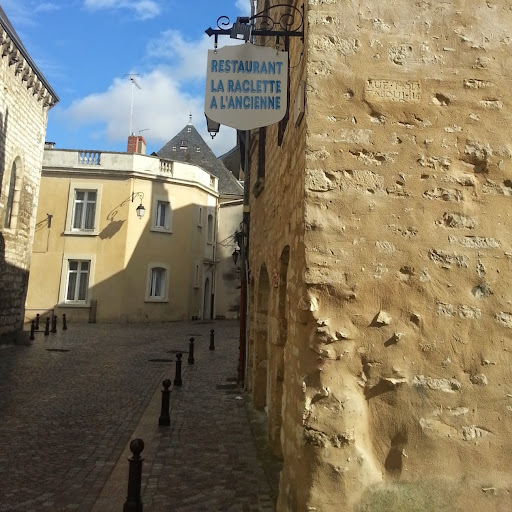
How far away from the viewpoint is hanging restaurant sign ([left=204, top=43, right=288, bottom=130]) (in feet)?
12.6

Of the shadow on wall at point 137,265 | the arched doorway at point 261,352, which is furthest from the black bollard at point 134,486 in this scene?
the shadow on wall at point 137,265

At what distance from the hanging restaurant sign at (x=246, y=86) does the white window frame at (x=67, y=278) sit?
19.2 m

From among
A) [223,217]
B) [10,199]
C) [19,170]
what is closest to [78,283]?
[10,199]

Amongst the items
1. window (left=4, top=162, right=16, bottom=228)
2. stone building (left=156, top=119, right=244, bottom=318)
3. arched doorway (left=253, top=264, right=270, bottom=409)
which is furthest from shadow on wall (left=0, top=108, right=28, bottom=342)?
stone building (left=156, top=119, right=244, bottom=318)

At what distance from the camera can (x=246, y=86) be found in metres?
3.90

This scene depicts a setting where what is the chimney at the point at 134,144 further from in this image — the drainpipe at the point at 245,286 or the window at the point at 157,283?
the drainpipe at the point at 245,286

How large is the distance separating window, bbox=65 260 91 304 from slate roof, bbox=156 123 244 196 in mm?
10150

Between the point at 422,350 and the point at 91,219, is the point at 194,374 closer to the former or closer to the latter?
the point at 422,350

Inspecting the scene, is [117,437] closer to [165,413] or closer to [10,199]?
[165,413]

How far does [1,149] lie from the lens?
1310 cm

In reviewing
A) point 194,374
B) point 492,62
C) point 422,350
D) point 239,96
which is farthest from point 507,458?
point 194,374

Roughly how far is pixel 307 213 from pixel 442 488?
2.08m

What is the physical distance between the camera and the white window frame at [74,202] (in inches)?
862

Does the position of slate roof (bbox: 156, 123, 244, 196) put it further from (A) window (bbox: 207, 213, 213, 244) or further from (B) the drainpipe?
(B) the drainpipe
